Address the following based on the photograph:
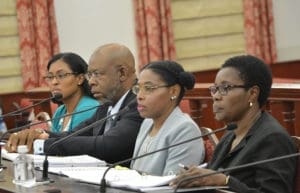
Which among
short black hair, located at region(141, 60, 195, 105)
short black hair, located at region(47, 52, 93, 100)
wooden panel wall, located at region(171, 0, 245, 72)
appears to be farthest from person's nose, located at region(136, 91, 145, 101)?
wooden panel wall, located at region(171, 0, 245, 72)

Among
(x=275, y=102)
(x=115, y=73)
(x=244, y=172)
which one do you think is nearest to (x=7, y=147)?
(x=115, y=73)

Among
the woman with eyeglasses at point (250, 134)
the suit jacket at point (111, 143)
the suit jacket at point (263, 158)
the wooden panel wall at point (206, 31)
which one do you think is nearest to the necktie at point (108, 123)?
the suit jacket at point (111, 143)

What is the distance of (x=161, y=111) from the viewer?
3.37 meters

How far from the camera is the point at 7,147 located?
379 cm

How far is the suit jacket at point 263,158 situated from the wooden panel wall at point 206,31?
5742mm

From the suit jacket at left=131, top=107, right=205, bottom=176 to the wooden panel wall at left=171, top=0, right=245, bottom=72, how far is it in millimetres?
5281

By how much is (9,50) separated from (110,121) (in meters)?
4.16

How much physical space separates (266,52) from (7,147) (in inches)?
225

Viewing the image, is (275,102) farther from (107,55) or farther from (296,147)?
(296,147)

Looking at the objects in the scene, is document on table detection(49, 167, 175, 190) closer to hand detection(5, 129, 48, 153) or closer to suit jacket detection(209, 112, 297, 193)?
suit jacket detection(209, 112, 297, 193)

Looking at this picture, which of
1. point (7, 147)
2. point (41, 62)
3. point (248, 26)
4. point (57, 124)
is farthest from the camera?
point (248, 26)

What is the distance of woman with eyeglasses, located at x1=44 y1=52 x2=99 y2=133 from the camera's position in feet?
15.0

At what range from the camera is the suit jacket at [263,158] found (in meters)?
2.61

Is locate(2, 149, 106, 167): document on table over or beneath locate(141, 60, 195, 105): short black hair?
beneath
